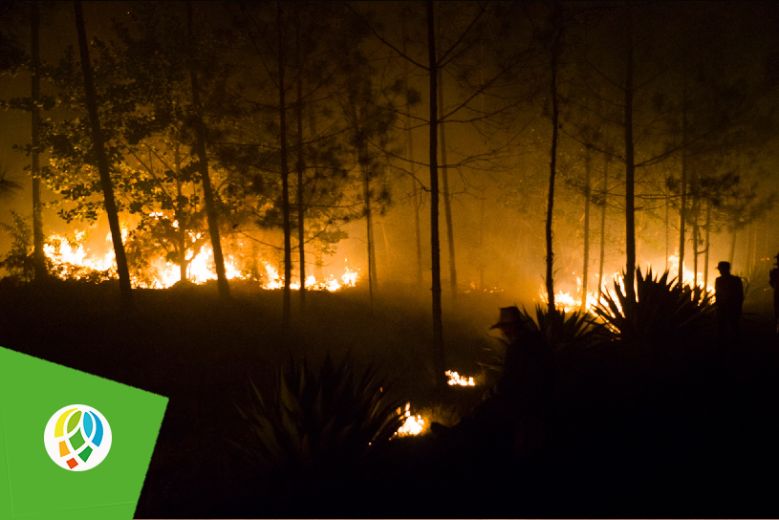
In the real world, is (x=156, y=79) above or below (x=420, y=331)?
above

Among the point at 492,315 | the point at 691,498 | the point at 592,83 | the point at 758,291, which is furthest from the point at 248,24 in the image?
the point at 758,291

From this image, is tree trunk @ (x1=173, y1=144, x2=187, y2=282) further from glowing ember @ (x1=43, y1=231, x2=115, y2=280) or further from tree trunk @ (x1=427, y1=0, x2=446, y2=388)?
tree trunk @ (x1=427, y1=0, x2=446, y2=388)

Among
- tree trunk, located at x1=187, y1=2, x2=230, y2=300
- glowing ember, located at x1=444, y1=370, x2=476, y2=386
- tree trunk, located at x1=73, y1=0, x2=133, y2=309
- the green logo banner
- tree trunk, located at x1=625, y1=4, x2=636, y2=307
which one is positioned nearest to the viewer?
the green logo banner

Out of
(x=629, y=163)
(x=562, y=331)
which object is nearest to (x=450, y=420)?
(x=562, y=331)

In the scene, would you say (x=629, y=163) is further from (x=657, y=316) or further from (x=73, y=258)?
(x=73, y=258)

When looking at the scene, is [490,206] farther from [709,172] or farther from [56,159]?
[56,159]

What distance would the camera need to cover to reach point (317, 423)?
18.8 ft

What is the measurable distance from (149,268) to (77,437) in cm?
1661

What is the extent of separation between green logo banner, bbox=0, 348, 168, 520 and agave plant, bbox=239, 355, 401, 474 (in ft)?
8.31

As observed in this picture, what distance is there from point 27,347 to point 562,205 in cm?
2564

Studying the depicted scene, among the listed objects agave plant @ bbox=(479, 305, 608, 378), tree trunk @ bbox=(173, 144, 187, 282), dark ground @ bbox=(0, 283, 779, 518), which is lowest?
dark ground @ bbox=(0, 283, 779, 518)

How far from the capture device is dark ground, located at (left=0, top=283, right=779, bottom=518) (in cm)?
493

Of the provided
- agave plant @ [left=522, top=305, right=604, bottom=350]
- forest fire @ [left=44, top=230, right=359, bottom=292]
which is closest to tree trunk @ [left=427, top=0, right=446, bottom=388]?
agave plant @ [left=522, top=305, right=604, bottom=350]

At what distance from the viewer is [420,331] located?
1731 centimetres
